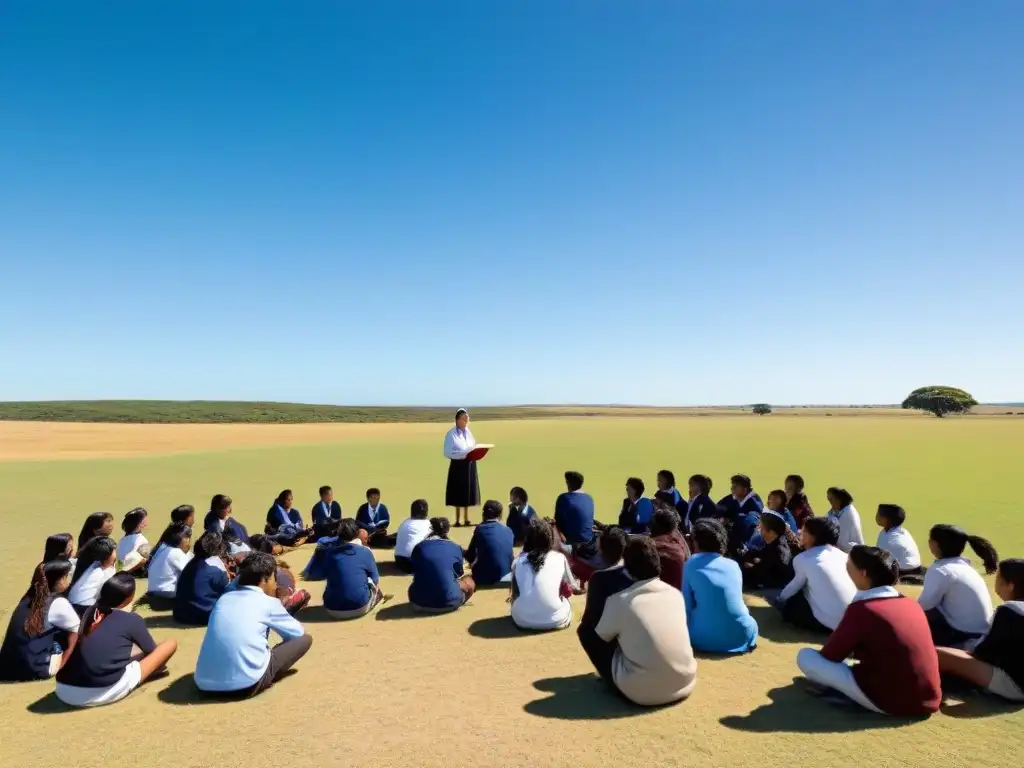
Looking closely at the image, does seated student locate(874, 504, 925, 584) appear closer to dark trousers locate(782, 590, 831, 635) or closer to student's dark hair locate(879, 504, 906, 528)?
student's dark hair locate(879, 504, 906, 528)

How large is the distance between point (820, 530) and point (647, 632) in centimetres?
281

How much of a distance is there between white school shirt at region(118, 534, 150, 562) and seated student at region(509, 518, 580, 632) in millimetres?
6265

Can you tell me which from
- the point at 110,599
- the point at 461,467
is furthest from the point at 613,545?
the point at 461,467

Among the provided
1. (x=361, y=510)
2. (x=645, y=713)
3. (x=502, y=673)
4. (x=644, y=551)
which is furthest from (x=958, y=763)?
(x=361, y=510)

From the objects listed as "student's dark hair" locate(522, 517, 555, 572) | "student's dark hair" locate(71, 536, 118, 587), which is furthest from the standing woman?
"student's dark hair" locate(71, 536, 118, 587)

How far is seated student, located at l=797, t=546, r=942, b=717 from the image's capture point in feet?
14.5

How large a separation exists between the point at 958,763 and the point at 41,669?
817cm

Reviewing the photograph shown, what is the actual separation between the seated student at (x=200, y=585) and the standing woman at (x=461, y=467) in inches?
246

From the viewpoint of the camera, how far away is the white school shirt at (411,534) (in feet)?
31.0

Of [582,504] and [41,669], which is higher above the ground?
[582,504]

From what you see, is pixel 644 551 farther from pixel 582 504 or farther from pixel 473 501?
pixel 473 501

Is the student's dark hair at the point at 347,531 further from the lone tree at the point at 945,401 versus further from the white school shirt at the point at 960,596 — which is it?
the lone tree at the point at 945,401

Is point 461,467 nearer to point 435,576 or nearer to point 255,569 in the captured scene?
point 435,576

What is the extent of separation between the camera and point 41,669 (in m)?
5.69
